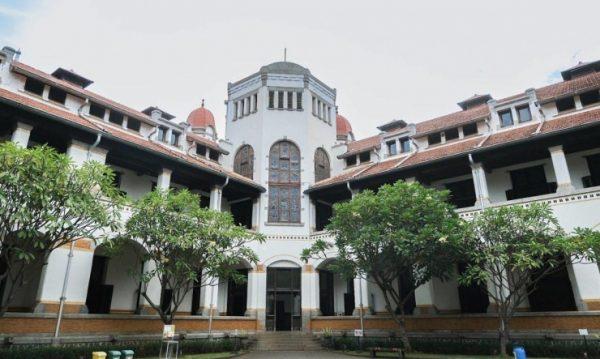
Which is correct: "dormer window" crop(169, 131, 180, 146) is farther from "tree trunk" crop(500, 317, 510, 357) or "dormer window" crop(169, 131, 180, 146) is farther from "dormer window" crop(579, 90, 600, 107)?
"dormer window" crop(579, 90, 600, 107)

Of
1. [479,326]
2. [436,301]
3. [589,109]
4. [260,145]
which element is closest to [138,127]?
[260,145]

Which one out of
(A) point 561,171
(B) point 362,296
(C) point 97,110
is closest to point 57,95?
(C) point 97,110

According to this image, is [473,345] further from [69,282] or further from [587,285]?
[69,282]

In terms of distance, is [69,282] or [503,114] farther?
[503,114]

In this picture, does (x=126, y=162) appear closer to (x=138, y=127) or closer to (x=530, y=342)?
(x=138, y=127)

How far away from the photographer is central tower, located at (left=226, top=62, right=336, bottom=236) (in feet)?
85.1

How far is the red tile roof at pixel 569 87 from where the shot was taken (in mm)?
20775

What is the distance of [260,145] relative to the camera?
89.6 feet

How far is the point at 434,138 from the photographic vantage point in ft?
82.8

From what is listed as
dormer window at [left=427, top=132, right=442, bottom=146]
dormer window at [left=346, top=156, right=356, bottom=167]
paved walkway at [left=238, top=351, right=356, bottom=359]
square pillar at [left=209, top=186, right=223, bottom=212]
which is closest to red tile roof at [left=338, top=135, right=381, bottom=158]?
dormer window at [left=346, top=156, right=356, bottom=167]

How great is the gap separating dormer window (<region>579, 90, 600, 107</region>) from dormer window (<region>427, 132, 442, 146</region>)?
23.7ft

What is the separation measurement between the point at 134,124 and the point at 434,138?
58.0 feet

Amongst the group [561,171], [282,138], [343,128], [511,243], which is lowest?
[511,243]

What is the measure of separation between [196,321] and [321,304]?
7856mm
